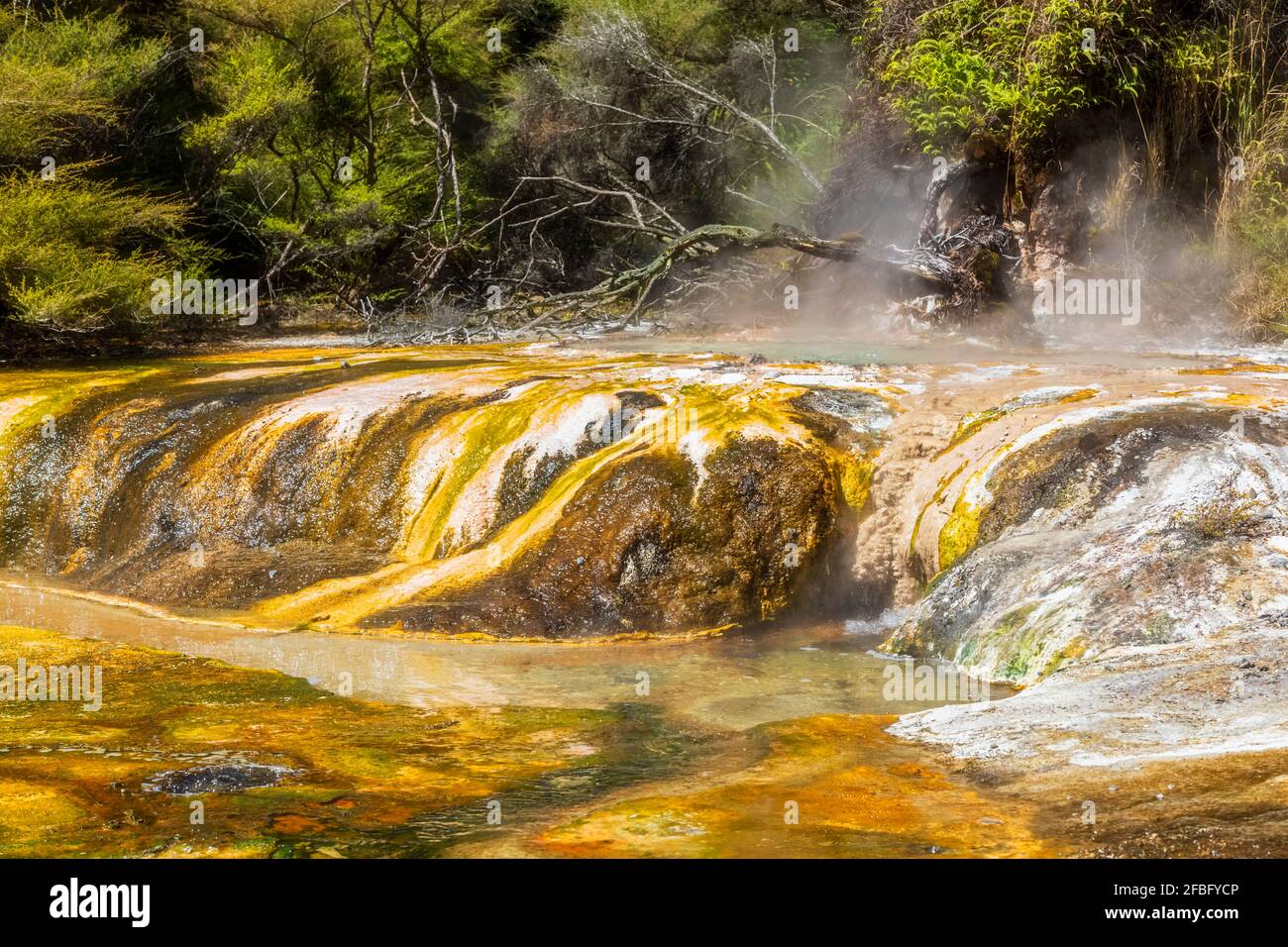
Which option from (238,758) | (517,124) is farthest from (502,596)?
(517,124)

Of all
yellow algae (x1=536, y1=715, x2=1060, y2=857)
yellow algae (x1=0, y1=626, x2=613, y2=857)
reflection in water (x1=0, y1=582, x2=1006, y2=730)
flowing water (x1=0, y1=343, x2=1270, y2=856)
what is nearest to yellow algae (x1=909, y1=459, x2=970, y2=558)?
flowing water (x1=0, y1=343, x2=1270, y2=856)

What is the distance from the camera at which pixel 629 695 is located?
18.0 ft

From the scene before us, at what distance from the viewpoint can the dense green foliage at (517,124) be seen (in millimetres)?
11586

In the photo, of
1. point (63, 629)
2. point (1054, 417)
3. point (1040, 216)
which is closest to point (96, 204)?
point (63, 629)

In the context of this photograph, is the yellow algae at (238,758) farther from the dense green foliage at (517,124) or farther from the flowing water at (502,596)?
the dense green foliage at (517,124)

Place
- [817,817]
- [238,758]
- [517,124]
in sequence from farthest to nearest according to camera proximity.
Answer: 1. [517,124]
2. [238,758]
3. [817,817]

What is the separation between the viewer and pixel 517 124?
17375 mm

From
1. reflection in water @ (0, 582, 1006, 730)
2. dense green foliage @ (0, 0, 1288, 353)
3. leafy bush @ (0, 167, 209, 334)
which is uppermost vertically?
dense green foliage @ (0, 0, 1288, 353)

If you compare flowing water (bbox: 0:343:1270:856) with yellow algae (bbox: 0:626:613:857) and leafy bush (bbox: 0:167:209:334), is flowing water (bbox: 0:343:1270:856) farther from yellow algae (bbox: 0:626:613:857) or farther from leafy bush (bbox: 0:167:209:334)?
leafy bush (bbox: 0:167:209:334)

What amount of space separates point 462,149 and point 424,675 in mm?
14573

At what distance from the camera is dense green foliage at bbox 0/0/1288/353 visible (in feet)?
38.0

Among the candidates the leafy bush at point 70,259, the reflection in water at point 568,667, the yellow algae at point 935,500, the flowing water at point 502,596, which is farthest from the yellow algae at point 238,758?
the leafy bush at point 70,259

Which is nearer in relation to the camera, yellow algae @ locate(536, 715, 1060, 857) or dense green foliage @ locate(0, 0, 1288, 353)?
yellow algae @ locate(536, 715, 1060, 857)

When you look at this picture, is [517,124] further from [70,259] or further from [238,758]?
[238,758]
